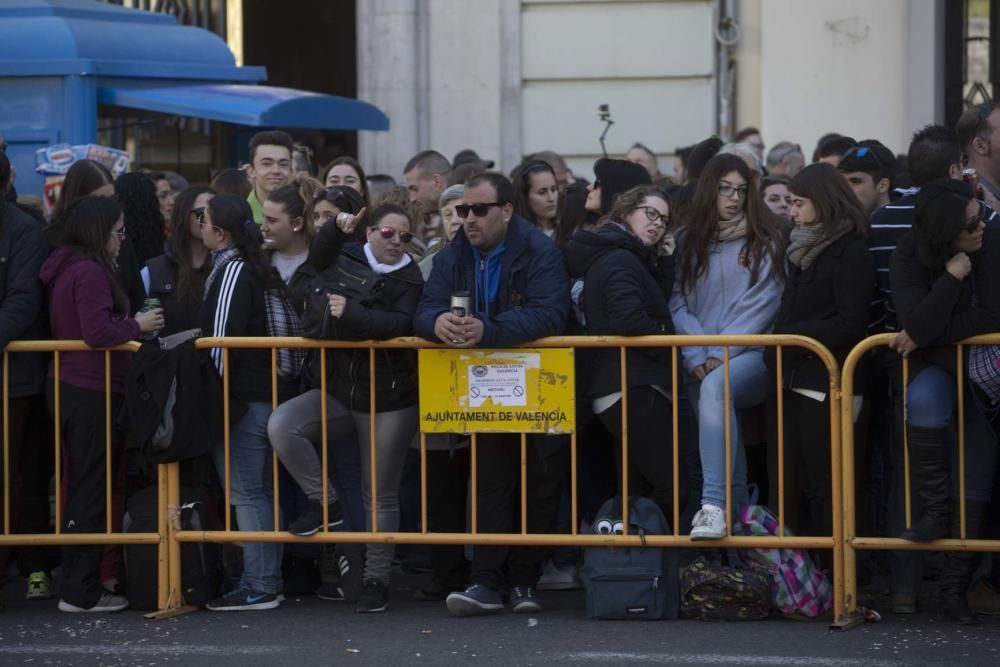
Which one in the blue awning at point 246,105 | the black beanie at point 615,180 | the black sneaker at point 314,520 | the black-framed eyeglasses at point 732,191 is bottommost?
the black sneaker at point 314,520

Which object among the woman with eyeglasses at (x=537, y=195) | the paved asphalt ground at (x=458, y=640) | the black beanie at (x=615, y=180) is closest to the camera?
the paved asphalt ground at (x=458, y=640)

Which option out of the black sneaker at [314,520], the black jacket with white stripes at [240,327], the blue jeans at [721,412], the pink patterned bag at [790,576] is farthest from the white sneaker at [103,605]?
the pink patterned bag at [790,576]

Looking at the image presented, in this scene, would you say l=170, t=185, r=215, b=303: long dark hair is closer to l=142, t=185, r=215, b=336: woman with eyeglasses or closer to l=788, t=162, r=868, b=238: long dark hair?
l=142, t=185, r=215, b=336: woman with eyeglasses

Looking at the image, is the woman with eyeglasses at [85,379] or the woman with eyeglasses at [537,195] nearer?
the woman with eyeglasses at [85,379]

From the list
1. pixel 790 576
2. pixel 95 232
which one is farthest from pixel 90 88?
pixel 790 576

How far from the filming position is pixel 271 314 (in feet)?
28.0

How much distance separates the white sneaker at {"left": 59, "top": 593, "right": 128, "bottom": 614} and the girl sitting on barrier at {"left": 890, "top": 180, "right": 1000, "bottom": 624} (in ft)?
11.4

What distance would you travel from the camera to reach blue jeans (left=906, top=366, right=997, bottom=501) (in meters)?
7.85

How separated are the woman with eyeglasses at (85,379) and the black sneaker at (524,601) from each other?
176 cm

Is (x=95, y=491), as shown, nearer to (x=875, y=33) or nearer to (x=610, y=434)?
(x=610, y=434)

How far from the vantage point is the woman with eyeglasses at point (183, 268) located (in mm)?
8836

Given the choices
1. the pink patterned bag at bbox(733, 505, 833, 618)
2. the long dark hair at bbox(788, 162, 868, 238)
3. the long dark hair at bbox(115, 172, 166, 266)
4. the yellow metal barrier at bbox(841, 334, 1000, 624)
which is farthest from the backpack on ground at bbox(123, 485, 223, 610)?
the long dark hair at bbox(788, 162, 868, 238)

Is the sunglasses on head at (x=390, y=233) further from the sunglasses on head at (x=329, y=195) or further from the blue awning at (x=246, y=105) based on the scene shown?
the blue awning at (x=246, y=105)

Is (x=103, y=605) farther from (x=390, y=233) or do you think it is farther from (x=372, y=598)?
(x=390, y=233)
